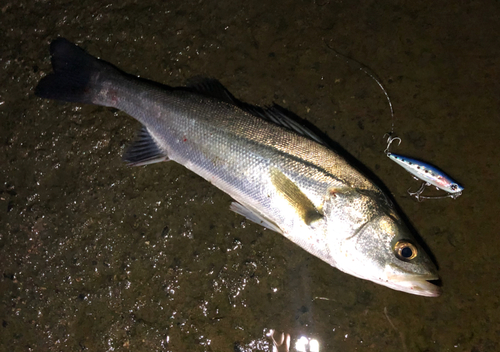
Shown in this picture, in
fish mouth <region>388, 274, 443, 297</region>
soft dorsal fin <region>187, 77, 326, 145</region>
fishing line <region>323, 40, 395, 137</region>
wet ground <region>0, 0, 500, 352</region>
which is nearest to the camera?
fish mouth <region>388, 274, 443, 297</region>

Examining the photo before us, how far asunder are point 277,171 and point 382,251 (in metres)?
1.01

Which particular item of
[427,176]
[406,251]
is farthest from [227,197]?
[427,176]

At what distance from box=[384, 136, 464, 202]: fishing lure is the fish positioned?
51 cm

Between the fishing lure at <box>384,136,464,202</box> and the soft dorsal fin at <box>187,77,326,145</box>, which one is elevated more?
the soft dorsal fin at <box>187,77,326,145</box>

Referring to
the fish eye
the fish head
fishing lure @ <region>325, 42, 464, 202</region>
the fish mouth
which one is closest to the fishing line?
fishing lure @ <region>325, 42, 464, 202</region>

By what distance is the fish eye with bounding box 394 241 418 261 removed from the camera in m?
2.29

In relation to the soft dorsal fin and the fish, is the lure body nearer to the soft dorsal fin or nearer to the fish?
the fish

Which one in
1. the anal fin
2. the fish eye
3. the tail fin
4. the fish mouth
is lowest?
the fish mouth

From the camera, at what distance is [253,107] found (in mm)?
2936

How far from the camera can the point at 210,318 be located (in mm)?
2863

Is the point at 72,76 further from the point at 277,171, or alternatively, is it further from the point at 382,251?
the point at 382,251

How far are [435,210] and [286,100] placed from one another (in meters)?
1.76

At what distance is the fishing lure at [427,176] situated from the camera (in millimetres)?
2686

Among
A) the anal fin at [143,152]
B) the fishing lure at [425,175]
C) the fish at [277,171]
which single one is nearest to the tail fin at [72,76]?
the fish at [277,171]
